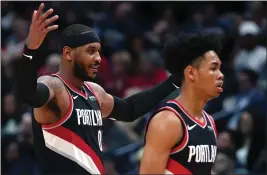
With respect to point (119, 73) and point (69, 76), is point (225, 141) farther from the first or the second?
point (69, 76)

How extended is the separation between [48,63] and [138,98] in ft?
15.2

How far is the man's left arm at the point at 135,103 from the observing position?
23.8 ft

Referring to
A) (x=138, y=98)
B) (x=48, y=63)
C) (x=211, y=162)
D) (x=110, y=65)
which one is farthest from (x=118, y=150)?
(x=211, y=162)

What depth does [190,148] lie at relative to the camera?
5.82 metres

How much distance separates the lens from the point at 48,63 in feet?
38.5

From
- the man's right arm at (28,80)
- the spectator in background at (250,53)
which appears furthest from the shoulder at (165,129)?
the spectator in background at (250,53)

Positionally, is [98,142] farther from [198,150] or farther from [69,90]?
[198,150]

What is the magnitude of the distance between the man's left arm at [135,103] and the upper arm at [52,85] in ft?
1.98

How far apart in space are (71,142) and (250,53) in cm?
640

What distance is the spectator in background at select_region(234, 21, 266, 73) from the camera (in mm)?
12352

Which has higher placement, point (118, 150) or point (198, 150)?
point (198, 150)

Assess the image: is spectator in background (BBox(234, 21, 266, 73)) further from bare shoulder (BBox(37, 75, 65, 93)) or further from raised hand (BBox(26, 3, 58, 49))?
raised hand (BBox(26, 3, 58, 49))

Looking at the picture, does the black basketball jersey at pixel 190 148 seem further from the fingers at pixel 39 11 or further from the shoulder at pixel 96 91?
the shoulder at pixel 96 91

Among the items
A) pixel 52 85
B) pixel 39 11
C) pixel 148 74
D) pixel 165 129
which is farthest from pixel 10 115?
pixel 165 129
